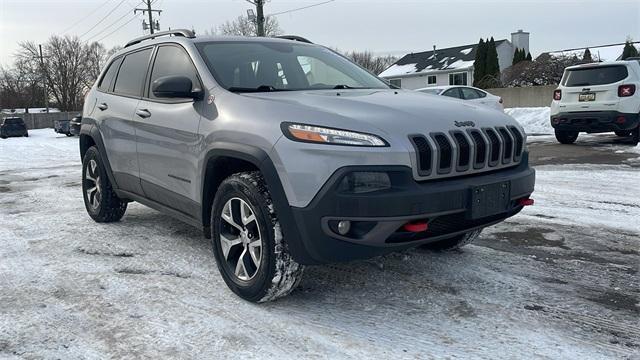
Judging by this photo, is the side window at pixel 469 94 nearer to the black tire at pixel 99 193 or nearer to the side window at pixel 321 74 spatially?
the side window at pixel 321 74

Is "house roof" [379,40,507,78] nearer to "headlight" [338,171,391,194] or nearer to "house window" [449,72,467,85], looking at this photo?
"house window" [449,72,467,85]

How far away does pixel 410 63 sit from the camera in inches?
2384

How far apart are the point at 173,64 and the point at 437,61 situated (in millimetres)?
55405

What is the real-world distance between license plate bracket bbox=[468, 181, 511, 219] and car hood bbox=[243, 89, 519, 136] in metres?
0.39

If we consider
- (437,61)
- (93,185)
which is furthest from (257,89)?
(437,61)

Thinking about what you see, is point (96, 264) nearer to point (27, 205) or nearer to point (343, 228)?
point (343, 228)

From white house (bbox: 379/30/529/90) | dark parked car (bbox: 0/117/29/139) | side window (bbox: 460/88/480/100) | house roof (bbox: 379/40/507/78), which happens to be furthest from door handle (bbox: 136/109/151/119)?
house roof (bbox: 379/40/507/78)

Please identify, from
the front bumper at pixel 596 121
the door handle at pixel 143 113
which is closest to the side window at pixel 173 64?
the door handle at pixel 143 113

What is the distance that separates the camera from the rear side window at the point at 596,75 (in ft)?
37.0

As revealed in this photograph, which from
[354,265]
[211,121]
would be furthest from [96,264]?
[354,265]

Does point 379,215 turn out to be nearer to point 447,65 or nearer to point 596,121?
point 596,121

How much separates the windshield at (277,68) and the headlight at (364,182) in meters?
1.25

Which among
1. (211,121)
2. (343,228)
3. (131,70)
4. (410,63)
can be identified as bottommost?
(343,228)

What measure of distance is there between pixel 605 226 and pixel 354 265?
107 inches
